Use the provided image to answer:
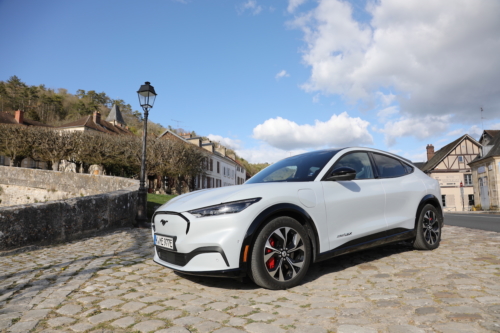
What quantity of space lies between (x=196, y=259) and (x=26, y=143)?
35395 millimetres

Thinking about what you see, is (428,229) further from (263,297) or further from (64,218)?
(64,218)

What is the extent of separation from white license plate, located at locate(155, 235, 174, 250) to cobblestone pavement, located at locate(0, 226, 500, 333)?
46 centimetres

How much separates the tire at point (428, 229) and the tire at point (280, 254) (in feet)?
7.65

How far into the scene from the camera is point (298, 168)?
435 centimetres

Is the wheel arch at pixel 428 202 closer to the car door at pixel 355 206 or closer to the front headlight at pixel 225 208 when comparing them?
the car door at pixel 355 206

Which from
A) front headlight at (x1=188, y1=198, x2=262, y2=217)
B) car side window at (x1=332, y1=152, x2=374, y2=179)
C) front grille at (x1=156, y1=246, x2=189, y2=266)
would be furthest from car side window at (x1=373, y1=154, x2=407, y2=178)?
front grille at (x1=156, y1=246, x2=189, y2=266)

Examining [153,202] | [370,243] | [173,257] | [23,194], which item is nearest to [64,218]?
[173,257]

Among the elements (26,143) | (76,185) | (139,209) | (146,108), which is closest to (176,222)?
(139,209)

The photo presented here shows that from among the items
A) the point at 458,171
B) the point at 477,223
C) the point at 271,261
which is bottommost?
the point at 477,223

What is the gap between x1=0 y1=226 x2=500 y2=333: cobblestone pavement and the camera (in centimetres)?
254

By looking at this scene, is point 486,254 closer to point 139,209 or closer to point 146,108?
point 139,209

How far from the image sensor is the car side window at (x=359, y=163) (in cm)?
433

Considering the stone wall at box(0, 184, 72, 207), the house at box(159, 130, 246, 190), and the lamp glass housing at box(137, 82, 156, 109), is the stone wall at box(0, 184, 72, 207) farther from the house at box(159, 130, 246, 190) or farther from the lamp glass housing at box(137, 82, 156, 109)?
the house at box(159, 130, 246, 190)

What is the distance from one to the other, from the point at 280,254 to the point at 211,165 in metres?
49.5
